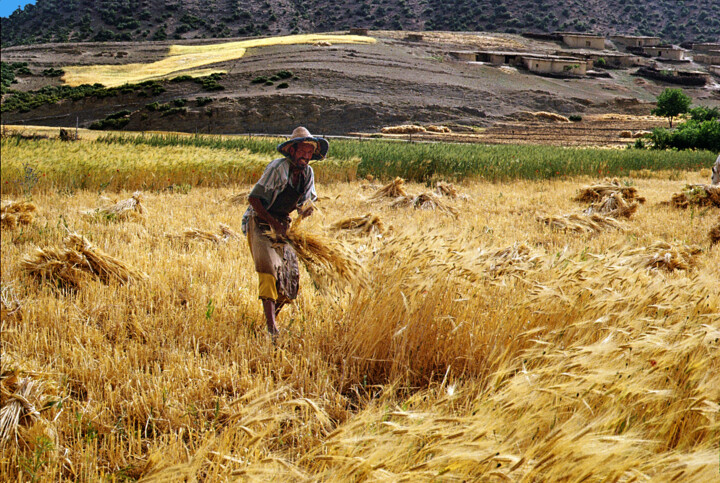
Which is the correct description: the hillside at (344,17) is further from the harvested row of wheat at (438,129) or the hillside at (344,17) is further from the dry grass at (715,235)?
the dry grass at (715,235)

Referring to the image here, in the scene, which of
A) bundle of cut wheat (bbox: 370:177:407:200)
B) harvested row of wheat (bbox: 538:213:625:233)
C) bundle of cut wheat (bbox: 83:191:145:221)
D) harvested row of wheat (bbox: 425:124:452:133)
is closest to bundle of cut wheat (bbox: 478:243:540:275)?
harvested row of wheat (bbox: 538:213:625:233)

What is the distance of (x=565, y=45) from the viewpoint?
315 feet

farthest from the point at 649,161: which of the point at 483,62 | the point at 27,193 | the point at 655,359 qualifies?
the point at 483,62

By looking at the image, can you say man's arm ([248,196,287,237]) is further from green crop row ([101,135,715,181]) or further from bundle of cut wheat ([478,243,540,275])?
green crop row ([101,135,715,181])

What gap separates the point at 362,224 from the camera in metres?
9.30

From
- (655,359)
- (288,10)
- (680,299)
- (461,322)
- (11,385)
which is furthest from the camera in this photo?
(288,10)

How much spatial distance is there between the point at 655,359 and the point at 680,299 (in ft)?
4.61

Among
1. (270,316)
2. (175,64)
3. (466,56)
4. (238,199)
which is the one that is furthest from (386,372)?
(466,56)

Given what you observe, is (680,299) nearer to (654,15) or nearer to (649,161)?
(649,161)

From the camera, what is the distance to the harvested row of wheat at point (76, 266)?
19.8 feet

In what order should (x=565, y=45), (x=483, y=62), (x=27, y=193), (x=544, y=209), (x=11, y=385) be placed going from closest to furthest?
(x=11, y=385) → (x=27, y=193) → (x=544, y=209) → (x=483, y=62) → (x=565, y=45)

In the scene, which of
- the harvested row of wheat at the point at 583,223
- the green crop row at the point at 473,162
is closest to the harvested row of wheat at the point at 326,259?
the harvested row of wheat at the point at 583,223

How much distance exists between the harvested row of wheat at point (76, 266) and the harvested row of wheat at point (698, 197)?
37.4 feet

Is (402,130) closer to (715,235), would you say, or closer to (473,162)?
(473,162)
